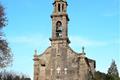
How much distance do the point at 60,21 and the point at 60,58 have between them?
5.68 meters

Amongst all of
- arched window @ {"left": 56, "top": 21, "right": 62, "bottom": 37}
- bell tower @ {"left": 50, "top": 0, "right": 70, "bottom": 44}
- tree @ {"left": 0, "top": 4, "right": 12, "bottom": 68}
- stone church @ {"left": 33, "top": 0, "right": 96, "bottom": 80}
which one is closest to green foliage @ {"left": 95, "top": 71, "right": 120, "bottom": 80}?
stone church @ {"left": 33, "top": 0, "right": 96, "bottom": 80}

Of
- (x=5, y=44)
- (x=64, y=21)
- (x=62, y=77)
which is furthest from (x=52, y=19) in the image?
(x=5, y=44)

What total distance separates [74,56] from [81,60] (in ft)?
4.33

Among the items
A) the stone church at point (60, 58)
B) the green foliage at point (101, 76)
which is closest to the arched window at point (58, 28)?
the stone church at point (60, 58)

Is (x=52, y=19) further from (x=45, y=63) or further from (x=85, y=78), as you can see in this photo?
(x=85, y=78)

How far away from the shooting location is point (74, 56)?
50.5 meters

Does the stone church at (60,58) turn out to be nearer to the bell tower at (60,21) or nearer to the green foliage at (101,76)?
the bell tower at (60,21)

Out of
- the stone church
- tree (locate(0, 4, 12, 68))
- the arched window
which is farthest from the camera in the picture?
the arched window

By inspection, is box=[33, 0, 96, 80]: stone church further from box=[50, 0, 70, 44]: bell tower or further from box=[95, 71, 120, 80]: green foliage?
box=[95, 71, 120, 80]: green foliage

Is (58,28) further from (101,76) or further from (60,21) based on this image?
(101,76)

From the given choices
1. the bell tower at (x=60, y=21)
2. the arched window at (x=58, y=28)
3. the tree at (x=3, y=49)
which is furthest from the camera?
the arched window at (x=58, y=28)

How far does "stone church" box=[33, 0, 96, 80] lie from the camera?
50.0 metres

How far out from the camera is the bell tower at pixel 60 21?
5150 centimetres

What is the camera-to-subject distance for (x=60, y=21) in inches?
2053
